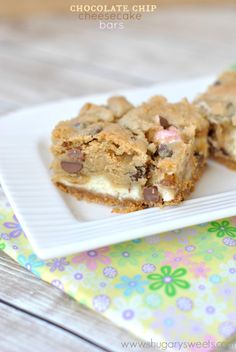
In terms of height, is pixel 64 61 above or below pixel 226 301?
below

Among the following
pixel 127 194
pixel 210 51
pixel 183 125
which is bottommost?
pixel 210 51

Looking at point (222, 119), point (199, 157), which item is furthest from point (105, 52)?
point (199, 157)

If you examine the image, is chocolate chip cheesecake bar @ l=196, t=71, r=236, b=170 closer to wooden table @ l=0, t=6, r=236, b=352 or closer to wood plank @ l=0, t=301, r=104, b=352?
wooden table @ l=0, t=6, r=236, b=352

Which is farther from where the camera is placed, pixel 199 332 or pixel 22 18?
pixel 22 18

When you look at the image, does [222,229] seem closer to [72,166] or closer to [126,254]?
[126,254]

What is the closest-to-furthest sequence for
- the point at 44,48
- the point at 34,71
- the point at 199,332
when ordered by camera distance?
1. the point at 199,332
2. the point at 34,71
3. the point at 44,48

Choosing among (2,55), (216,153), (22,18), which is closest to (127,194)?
(216,153)

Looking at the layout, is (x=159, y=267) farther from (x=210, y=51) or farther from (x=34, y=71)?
(x=210, y=51)

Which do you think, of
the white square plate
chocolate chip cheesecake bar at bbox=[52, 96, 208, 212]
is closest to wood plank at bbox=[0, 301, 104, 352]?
the white square plate
